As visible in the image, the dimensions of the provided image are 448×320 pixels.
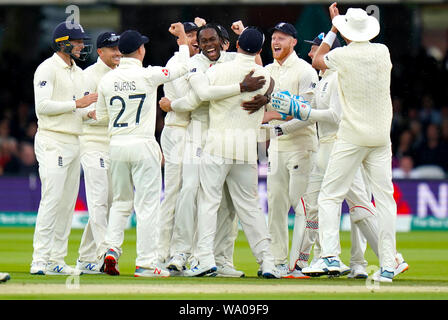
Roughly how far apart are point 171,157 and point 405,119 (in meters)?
10.7

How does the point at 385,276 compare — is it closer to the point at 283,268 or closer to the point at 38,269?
the point at 283,268

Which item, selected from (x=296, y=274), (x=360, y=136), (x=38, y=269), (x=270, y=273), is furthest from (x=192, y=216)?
(x=360, y=136)

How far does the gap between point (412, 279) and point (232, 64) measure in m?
2.65

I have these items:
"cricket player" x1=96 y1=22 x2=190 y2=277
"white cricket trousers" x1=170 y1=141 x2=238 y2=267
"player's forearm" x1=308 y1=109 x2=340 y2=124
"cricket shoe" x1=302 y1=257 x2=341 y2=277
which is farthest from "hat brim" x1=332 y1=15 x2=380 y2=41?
"cricket shoe" x1=302 y1=257 x2=341 y2=277

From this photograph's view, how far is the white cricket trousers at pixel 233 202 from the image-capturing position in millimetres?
9086

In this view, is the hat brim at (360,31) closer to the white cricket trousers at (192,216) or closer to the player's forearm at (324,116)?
the player's forearm at (324,116)

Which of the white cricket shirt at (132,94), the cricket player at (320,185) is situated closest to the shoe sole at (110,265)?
the white cricket shirt at (132,94)

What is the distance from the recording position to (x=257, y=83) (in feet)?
29.6

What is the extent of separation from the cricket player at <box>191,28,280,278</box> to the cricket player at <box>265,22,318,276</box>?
0.49 meters

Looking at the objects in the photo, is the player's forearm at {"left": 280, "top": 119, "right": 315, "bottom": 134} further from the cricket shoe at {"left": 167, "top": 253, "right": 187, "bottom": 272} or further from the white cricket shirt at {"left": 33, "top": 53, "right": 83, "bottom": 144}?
the white cricket shirt at {"left": 33, "top": 53, "right": 83, "bottom": 144}

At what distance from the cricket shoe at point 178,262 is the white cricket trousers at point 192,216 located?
56 mm

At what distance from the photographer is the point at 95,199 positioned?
9.83 m

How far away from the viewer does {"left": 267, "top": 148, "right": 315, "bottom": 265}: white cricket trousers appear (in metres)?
9.67


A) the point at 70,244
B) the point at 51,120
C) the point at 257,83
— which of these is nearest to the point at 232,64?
the point at 257,83
